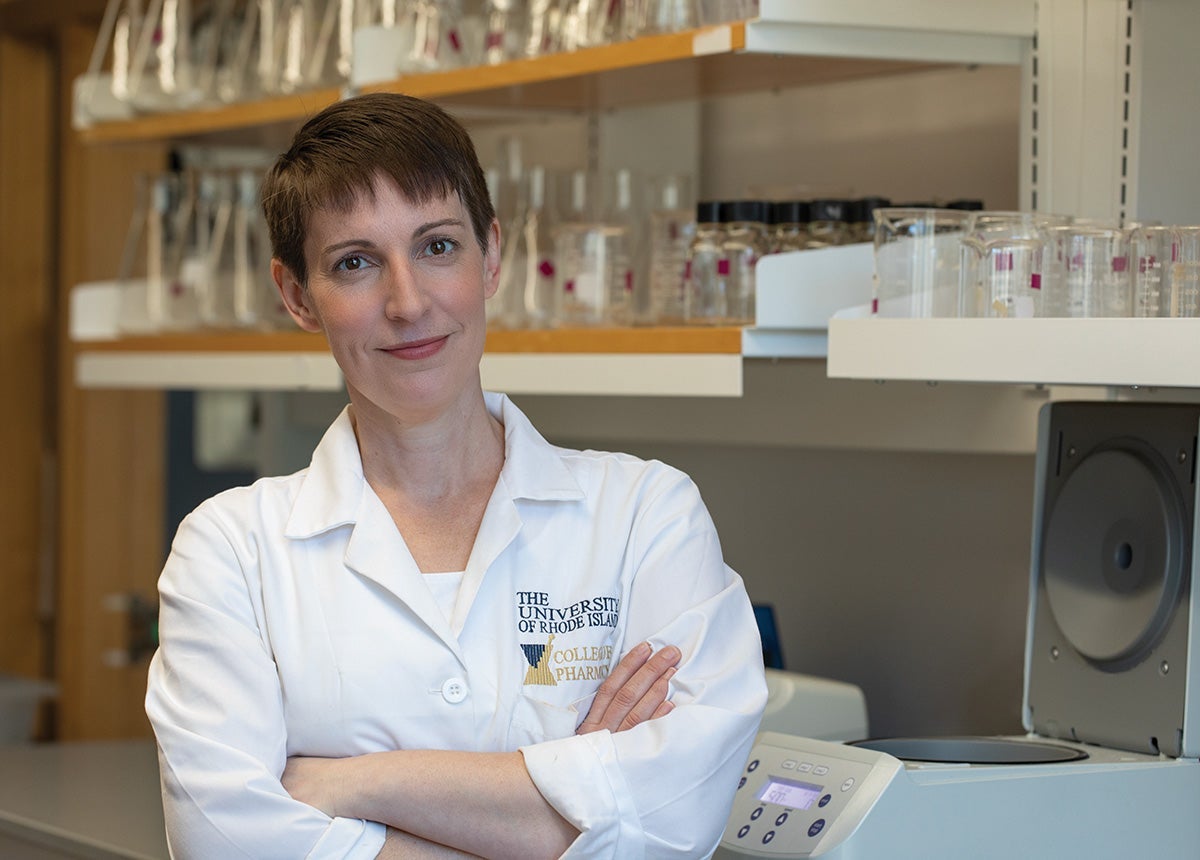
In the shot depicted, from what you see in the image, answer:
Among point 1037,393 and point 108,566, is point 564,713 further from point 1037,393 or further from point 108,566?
point 108,566

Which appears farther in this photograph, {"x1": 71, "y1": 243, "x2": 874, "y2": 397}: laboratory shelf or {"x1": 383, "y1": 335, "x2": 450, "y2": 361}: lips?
{"x1": 71, "y1": 243, "x2": 874, "y2": 397}: laboratory shelf

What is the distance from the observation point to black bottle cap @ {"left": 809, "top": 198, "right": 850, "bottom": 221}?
2150mm

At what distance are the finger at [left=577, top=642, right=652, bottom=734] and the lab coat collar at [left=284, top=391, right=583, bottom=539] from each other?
0.19m

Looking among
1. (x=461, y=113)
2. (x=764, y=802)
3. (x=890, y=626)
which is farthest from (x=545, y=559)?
(x=461, y=113)

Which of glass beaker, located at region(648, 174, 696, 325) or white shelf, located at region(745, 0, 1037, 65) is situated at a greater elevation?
white shelf, located at region(745, 0, 1037, 65)

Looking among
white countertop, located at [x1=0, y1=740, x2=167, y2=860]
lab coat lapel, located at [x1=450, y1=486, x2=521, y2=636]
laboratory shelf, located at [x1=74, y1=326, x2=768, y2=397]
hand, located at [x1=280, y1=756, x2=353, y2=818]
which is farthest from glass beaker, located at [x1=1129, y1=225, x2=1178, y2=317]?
white countertop, located at [x1=0, y1=740, x2=167, y2=860]

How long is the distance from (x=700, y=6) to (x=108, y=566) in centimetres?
278

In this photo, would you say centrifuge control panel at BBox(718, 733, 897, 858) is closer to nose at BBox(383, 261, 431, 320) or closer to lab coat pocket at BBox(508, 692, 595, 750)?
lab coat pocket at BBox(508, 692, 595, 750)

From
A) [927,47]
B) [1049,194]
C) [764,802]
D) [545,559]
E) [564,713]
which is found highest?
[927,47]

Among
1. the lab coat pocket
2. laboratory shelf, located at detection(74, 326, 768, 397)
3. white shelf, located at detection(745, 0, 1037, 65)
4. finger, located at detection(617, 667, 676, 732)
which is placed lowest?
the lab coat pocket

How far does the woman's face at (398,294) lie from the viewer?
1.59 metres

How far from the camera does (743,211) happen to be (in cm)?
215

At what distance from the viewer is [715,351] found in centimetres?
205

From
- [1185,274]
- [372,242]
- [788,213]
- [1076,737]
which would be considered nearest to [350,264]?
[372,242]
